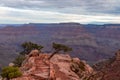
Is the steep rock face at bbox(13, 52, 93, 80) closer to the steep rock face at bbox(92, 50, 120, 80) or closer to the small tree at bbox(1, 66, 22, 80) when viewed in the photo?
the small tree at bbox(1, 66, 22, 80)

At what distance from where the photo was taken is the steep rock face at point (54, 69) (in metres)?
61.0

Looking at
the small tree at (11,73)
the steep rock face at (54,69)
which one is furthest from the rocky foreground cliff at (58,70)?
the small tree at (11,73)

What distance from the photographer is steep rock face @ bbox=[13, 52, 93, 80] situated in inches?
2402

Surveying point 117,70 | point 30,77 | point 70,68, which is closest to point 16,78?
point 30,77

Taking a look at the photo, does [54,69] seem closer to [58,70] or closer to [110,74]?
[58,70]

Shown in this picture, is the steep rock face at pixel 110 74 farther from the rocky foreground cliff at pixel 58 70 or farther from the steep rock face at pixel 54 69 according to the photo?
the steep rock face at pixel 54 69

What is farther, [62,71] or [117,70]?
[117,70]

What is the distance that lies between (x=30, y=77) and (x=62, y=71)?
37.9 feet

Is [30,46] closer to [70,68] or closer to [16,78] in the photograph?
[70,68]

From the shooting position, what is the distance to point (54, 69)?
2687 inches

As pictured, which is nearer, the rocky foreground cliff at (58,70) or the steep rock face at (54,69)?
the steep rock face at (54,69)

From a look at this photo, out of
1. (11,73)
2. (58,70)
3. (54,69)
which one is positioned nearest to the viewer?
(11,73)

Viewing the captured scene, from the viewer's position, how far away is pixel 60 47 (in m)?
91.6

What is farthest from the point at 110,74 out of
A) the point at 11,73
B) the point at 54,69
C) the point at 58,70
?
the point at 11,73
